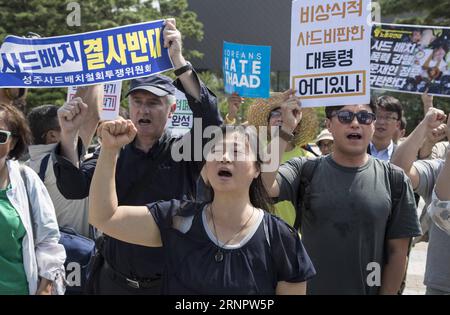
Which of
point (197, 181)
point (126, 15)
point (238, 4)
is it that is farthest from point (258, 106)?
point (238, 4)

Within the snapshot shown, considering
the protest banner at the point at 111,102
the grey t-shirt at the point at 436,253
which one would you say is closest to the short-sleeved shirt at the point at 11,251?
the protest banner at the point at 111,102

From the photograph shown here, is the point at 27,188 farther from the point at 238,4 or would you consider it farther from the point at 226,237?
the point at 238,4

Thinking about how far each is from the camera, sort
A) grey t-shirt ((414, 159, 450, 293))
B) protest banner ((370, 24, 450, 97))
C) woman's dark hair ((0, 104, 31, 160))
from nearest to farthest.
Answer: woman's dark hair ((0, 104, 31, 160))
grey t-shirt ((414, 159, 450, 293))
protest banner ((370, 24, 450, 97))

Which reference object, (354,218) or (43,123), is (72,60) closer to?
(43,123)

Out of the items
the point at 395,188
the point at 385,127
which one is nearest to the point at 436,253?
the point at 395,188

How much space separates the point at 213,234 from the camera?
8.59ft

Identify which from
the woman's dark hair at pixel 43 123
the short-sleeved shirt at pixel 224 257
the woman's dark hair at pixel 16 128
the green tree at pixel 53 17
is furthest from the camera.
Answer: the green tree at pixel 53 17

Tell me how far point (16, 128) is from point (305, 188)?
1587 millimetres

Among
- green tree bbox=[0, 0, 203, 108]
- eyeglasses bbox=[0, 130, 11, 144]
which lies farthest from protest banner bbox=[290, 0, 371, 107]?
green tree bbox=[0, 0, 203, 108]

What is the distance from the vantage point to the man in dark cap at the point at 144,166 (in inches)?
128

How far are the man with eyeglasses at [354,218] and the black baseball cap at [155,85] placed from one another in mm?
733

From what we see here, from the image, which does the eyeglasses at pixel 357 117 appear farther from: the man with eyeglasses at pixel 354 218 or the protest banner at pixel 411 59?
the protest banner at pixel 411 59

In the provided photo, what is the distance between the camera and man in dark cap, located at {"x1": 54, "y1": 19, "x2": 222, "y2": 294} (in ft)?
10.7

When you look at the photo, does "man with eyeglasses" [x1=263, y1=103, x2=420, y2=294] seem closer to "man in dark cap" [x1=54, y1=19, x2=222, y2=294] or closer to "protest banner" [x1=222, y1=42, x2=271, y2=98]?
"man in dark cap" [x1=54, y1=19, x2=222, y2=294]
